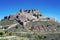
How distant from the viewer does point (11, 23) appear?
160 metres

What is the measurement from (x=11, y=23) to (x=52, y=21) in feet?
94.1

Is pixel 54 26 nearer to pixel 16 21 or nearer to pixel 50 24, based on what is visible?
pixel 50 24

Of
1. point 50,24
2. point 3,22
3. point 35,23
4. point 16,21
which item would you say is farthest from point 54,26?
point 3,22

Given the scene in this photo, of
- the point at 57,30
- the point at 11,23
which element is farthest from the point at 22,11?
the point at 57,30

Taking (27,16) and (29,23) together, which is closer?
(29,23)

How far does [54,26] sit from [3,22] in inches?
1443

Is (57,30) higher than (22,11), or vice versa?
(22,11)

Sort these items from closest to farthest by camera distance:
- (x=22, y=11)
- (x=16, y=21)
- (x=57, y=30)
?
(x=57, y=30), (x=16, y=21), (x=22, y=11)

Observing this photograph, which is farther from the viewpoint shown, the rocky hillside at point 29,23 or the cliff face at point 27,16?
the cliff face at point 27,16

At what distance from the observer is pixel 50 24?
522ft

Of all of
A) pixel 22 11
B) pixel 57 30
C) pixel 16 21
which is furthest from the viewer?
pixel 22 11

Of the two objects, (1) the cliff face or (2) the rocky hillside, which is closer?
(2) the rocky hillside

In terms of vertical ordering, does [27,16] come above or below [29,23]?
above

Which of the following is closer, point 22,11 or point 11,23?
point 11,23
